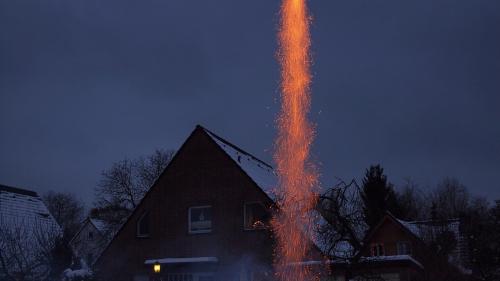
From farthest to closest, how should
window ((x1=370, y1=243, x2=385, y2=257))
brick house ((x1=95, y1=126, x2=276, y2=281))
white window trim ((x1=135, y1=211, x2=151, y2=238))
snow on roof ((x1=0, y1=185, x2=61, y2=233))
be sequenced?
1. window ((x1=370, y1=243, x2=385, y2=257))
2. snow on roof ((x1=0, y1=185, x2=61, y2=233))
3. white window trim ((x1=135, y1=211, x2=151, y2=238))
4. brick house ((x1=95, y1=126, x2=276, y2=281))

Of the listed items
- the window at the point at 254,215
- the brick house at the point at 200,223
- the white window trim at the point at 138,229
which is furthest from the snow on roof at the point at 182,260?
the window at the point at 254,215

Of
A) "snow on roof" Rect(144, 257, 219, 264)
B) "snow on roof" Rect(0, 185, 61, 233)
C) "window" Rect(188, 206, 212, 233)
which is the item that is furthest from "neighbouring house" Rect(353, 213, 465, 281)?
"snow on roof" Rect(0, 185, 61, 233)

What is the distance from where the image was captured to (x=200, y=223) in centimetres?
3112

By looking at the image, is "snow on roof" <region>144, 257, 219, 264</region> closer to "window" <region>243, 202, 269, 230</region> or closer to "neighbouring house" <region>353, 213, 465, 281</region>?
"window" <region>243, 202, 269, 230</region>

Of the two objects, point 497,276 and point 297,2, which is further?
point 497,276

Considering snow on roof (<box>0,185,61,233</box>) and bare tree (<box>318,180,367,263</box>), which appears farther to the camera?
snow on roof (<box>0,185,61,233</box>)

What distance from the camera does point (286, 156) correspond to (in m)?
22.4

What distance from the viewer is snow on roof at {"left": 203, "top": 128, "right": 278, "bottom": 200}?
30484 mm

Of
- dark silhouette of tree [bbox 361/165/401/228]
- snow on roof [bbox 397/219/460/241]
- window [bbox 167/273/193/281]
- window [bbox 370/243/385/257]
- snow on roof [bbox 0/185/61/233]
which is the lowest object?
window [bbox 167/273/193/281]

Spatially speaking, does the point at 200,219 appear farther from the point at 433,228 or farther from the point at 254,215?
the point at 433,228

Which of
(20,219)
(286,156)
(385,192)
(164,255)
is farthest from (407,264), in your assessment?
(385,192)

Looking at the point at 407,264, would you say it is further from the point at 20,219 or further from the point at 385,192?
the point at 385,192

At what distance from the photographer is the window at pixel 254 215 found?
29.5 m

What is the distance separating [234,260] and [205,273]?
60.6 inches
